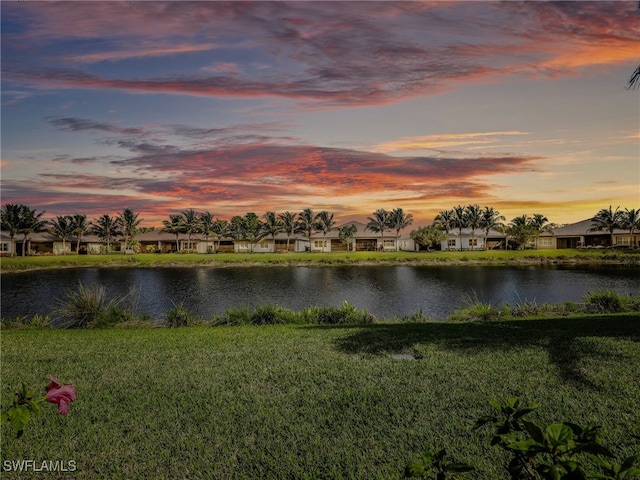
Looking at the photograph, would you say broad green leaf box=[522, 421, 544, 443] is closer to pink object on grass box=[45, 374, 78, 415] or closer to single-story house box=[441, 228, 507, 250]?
pink object on grass box=[45, 374, 78, 415]

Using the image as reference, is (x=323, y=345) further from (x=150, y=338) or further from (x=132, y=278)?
(x=132, y=278)

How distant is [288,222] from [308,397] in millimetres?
84009

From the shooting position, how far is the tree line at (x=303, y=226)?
8112 centimetres

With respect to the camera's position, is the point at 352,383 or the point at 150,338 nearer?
the point at 352,383

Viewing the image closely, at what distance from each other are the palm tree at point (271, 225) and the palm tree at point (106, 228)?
27995mm

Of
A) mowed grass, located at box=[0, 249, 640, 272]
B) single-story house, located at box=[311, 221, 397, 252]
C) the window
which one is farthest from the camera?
single-story house, located at box=[311, 221, 397, 252]

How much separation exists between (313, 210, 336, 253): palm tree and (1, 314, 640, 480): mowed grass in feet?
258

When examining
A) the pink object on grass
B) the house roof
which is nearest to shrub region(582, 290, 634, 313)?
the pink object on grass

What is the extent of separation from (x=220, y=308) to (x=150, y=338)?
15.1m

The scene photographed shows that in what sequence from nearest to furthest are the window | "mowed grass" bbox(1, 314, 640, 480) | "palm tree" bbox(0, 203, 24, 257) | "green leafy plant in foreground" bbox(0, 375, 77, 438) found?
"green leafy plant in foreground" bbox(0, 375, 77, 438), "mowed grass" bbox(1, 314, 640, 480), "palm tree" bbox(0, 203, 24, 257), the window

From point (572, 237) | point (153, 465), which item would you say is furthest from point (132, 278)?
point (572, 237)

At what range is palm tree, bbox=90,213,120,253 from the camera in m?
86.7

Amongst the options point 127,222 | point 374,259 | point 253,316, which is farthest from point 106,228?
point 253,316

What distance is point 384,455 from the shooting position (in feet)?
17.0
